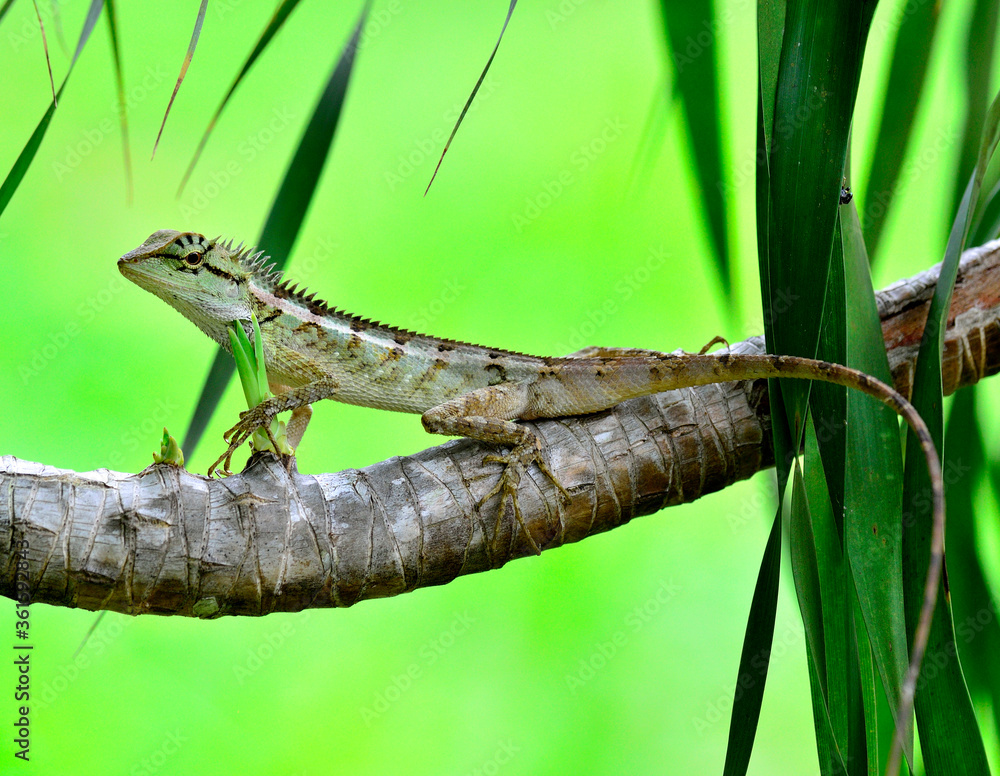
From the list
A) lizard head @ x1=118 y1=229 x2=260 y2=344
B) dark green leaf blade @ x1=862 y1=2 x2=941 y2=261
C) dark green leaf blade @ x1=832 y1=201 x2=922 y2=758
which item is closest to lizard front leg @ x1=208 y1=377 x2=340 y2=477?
lizard head @ x1=118 y1=229 x2=260 y2=344

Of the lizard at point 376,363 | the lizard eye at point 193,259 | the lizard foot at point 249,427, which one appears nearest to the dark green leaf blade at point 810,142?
the lizard at point 376,363

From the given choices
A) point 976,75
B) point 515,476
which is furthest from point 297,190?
point 976,75

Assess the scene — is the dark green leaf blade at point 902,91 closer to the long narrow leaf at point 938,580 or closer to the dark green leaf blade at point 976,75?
the dark green leaf blade at point 976,75

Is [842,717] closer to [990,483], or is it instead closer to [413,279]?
[990,483]

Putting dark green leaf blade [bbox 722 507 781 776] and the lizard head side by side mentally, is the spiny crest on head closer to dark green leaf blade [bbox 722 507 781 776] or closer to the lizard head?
the lizard head

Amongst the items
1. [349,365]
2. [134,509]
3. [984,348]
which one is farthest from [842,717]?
[349,365]

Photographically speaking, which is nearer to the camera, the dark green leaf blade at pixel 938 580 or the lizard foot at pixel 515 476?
the dark green leaf blade at pixel 938 580

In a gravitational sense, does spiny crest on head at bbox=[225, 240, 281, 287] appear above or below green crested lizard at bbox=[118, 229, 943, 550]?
above

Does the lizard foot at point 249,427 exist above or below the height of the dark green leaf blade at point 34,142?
below
